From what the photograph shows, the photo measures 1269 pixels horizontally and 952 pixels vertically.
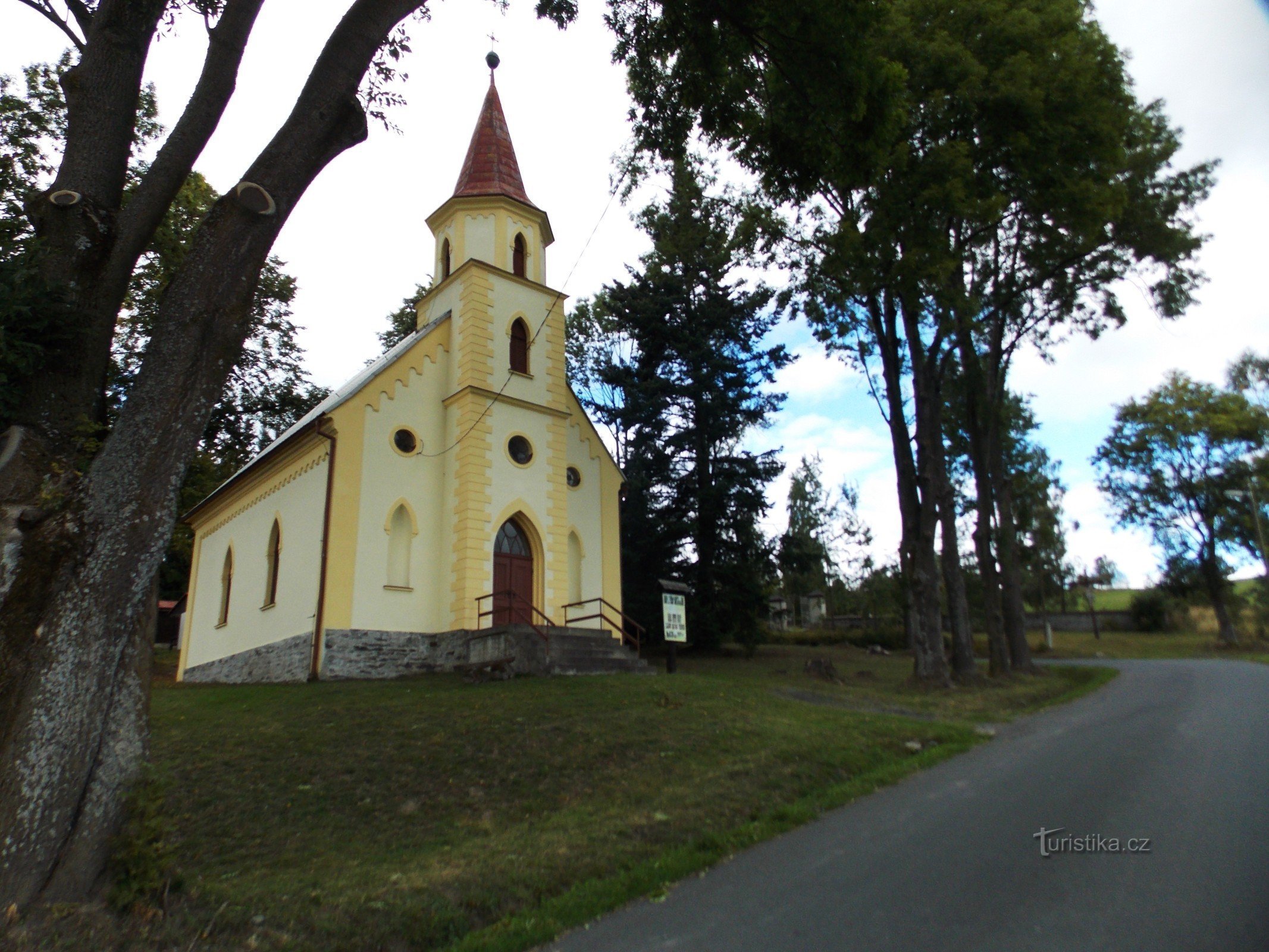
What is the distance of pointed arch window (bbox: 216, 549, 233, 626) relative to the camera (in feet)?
74.1

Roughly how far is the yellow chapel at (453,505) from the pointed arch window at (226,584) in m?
0.07

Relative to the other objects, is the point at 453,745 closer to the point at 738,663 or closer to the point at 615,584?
the point at 615,584

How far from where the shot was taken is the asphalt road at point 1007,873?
4.79 metres

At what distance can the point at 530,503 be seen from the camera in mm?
19078

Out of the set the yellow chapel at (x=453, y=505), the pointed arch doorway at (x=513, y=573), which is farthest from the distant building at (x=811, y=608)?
the pointed arch doorway at (x=513, y=573)

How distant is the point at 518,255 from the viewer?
21.5m

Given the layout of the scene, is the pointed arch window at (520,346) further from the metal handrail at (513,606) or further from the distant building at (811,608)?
the distant building at (811,608)

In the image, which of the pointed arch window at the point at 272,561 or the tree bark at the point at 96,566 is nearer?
the tree bark at the point at 96,566

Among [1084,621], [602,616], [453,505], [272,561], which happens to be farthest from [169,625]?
[1084,621]

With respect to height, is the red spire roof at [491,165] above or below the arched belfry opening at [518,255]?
above

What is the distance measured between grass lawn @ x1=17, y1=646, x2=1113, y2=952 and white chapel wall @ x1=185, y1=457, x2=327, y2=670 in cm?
338

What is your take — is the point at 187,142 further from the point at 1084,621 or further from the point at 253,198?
the point at 1084,621

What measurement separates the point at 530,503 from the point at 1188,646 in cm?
3295

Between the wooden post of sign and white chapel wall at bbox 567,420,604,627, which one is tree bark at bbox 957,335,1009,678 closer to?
the wooden post of sign
